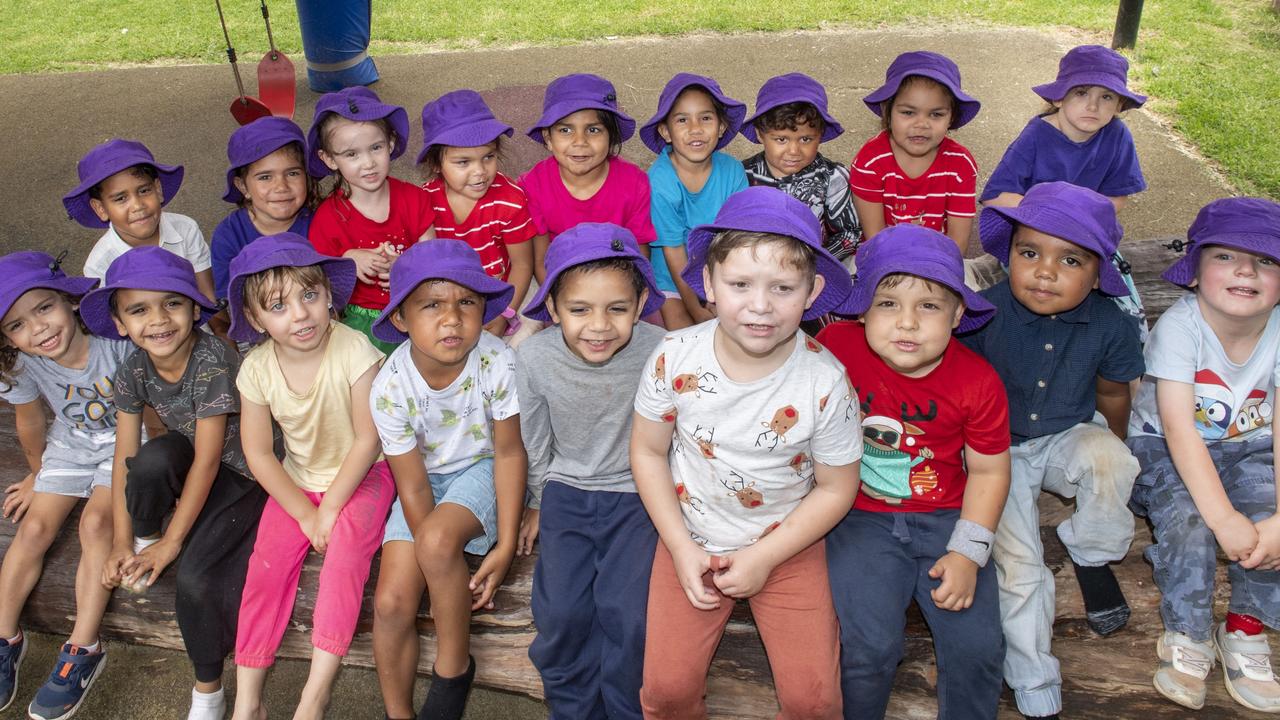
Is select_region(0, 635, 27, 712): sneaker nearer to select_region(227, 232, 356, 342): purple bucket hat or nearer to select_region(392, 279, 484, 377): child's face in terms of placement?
select_region(227, 232, 356, 342): purple bucket hat

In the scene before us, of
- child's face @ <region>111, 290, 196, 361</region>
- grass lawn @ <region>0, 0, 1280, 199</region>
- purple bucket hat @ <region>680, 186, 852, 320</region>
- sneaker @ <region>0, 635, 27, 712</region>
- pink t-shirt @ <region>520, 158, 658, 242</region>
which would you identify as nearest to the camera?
purple bucket hat @ <region>680, 186, 852, 320</region>

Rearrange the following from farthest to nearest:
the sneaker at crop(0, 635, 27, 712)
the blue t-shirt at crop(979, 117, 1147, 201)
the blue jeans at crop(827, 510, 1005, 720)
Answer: the blue t-shirt at crop(979, 117, 1147, 201), the sneaker at crop(0, 635, 27, 712), the blue jeans at crop(827, 510, 1005, 720)

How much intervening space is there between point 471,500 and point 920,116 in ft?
6.79

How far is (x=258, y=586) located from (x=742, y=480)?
141 cm

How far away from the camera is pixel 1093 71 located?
10.8ft

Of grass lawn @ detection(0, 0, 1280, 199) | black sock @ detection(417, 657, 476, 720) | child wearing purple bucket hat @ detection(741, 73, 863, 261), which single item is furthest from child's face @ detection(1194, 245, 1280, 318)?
grass lawn @ detection(0, 0, 1280, 199)

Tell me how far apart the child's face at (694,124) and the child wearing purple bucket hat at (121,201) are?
1807 millimetres

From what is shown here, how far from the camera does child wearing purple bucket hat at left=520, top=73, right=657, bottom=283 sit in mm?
3248

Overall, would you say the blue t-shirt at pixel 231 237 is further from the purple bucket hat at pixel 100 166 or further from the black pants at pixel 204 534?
the black pants at pixel 204 534

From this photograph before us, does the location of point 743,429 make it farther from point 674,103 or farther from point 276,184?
point 276,184

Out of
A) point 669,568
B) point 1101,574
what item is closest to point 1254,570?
point 1101,574

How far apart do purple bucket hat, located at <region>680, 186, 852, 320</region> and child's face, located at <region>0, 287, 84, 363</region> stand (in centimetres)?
191

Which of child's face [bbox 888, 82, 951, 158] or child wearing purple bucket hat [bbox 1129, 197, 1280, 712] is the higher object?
child's face [bbox 888, 82, 951, 158]

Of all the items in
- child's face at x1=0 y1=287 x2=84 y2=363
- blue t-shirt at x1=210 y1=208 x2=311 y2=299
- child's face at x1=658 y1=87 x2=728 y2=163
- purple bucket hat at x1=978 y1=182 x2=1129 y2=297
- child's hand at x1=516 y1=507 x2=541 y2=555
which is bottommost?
child's hand at x1=516 y1=507 x2=541 y2=555
